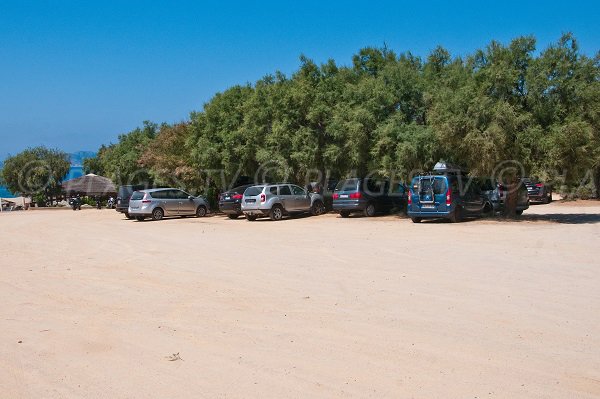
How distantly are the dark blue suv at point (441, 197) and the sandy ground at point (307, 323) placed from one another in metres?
6.77

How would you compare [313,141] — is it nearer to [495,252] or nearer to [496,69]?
[496,69]

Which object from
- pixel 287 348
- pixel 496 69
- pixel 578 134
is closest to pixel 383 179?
pixel 496 69

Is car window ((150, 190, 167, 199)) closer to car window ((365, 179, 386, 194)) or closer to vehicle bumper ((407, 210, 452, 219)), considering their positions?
car window ((365, 179, 386, 194))

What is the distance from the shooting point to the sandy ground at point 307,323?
5.10 m

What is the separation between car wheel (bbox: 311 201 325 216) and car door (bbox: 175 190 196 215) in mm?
6490

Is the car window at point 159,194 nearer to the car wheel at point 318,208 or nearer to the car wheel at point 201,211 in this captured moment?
the car wheel at point 201,211

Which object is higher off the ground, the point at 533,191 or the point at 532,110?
the point at 532,110

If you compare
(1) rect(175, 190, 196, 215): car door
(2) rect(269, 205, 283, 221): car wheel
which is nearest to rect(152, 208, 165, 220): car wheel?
(1) rect(175, 190, 196, 215): car door

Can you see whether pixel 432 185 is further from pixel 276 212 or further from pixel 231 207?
pixel 231 207

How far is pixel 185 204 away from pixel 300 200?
645 cm

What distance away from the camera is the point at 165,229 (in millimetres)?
22828

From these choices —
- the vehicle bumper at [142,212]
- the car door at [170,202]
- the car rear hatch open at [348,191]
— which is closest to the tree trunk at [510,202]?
the car rear hatch open at [348,191]

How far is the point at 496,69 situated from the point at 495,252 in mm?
9920

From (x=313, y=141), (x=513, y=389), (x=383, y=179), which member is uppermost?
(x=313, y=141)
